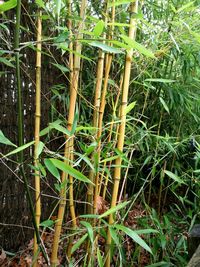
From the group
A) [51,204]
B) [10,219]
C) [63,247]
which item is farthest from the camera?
[51,204]

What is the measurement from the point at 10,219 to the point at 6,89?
2.53 feet

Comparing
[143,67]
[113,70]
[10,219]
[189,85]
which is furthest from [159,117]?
[10,219]

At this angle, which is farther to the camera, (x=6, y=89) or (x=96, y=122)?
(x=6, y=89)

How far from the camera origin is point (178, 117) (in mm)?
2061

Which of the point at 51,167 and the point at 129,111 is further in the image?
the point at 129,111

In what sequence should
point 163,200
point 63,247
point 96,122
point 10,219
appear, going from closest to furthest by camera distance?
point 96,122, point 63,247, point 10,219, point 163,200

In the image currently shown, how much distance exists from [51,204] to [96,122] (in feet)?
3.44

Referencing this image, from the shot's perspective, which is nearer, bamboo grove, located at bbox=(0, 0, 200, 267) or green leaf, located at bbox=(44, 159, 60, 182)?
green leaf, located at bbox=(44, 159, 60, 182)

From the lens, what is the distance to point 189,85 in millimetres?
2020

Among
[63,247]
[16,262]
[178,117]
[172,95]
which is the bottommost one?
[16,262]

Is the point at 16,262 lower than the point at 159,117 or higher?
lower

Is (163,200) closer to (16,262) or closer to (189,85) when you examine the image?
(189,85)

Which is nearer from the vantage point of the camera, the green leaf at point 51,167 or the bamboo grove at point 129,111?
the green leaf at point 51,167

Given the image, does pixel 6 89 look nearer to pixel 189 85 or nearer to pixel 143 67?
pixel 143 67
